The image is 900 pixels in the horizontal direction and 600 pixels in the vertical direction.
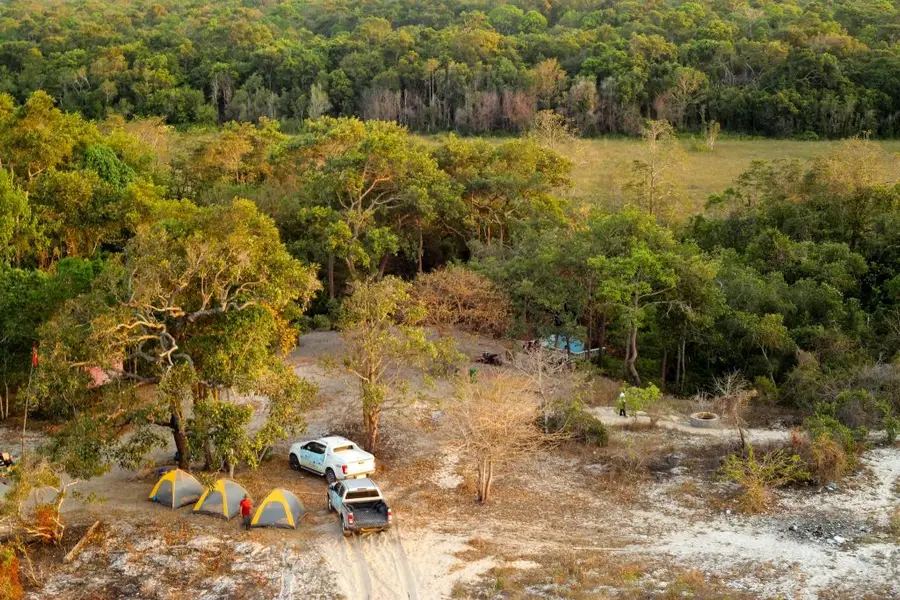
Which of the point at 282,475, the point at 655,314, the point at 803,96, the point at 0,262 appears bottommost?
the point at 282,475

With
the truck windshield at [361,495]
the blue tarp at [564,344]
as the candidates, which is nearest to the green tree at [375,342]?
the truck windshield at [361,495]

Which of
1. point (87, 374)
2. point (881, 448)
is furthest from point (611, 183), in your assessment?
point (87, 374)

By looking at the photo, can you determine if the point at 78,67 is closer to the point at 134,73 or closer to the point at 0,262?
the point at 134,73

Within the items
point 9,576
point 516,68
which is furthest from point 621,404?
point 516,68

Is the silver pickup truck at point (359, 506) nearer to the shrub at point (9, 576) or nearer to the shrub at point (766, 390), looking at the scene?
the shrub at point (9, 576)

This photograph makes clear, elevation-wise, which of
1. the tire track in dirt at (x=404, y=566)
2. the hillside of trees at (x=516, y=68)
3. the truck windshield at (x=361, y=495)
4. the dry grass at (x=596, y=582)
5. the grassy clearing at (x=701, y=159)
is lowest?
the tire track in dirt at (x=404, y=566)

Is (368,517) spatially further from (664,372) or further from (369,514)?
(664,372)

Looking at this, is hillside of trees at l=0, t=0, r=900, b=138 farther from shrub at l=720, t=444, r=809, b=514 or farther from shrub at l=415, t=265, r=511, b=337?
shrub at l=720, t=444, r=809, b=514
